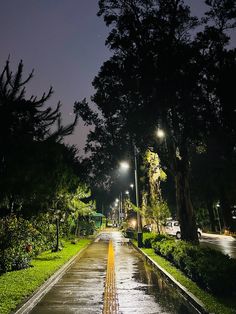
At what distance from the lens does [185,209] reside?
19.4m

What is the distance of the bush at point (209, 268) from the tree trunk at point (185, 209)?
4.61 m

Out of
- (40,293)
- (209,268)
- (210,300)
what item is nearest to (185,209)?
(209,268)

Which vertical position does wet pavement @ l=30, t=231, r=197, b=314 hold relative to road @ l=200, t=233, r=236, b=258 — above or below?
below

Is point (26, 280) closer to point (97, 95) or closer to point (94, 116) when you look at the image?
point (97, 95)

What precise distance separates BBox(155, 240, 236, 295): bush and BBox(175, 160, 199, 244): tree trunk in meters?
4.61

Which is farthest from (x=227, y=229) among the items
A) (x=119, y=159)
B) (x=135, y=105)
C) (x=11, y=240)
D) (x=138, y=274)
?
(x=11, y=240)

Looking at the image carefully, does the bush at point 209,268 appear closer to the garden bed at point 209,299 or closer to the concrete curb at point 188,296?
the garden bed at point 209,299

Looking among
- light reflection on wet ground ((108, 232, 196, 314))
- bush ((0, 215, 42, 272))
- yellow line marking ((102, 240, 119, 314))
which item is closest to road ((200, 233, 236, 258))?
light reflection on wet ground ((108, 232, 196, 314))

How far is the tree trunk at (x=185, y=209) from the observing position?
1925cm

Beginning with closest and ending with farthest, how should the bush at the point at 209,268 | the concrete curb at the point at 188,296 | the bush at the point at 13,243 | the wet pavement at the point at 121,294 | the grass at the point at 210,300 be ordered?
the grass at the point at 210,300, the concrete curb at the point at 188,296, the wet pavement at the point at 121,294, the bush at the point at 209,268, the bush at the point at 13,243

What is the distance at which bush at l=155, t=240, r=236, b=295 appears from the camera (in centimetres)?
959

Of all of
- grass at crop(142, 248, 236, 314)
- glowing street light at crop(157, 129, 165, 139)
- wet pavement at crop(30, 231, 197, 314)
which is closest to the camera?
grass at crop(142, 248, 236, 314)

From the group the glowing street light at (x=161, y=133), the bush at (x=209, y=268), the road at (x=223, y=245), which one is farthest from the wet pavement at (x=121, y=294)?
the road at (x=223, y=245)

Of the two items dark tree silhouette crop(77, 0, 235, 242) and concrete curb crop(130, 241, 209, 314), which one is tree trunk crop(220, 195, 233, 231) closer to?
dark tree silhouette crop(77, 0, 235, 242)
